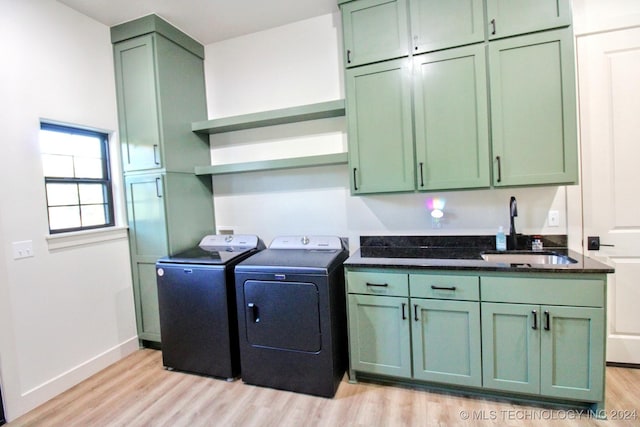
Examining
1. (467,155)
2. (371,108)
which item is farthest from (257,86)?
(467,155)

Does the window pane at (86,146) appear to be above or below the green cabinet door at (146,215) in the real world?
above

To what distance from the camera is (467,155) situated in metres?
2.10

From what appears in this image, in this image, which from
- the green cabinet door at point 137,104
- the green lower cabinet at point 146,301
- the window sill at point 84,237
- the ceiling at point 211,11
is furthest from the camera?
the green lower cabinet at point 146,301

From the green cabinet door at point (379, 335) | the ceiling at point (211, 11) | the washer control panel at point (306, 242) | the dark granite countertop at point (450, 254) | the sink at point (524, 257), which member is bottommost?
the green cabinet door at point (379, 335)

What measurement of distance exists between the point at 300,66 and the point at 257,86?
0.47 meters

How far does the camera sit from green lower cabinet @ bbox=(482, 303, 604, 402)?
1.72 m

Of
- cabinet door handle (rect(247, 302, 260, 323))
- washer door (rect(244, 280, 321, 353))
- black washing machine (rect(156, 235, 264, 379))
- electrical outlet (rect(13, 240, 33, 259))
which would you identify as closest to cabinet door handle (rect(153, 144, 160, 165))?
black washing machine (rect(156, 235, 264, 379))

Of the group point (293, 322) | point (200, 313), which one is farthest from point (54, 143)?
point (293, 322)

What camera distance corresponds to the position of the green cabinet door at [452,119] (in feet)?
6.73

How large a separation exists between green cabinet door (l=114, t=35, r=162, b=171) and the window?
0.22 m

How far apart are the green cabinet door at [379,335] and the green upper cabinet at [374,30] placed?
1.70 metres

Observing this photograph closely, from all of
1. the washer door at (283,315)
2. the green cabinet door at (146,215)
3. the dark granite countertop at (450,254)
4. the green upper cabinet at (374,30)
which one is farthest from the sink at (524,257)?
the green cabinet door at (146,215)

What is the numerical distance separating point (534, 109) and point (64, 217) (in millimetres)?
3470

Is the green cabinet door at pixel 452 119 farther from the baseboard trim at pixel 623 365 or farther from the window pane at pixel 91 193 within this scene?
the window pane at pixel 91 193
